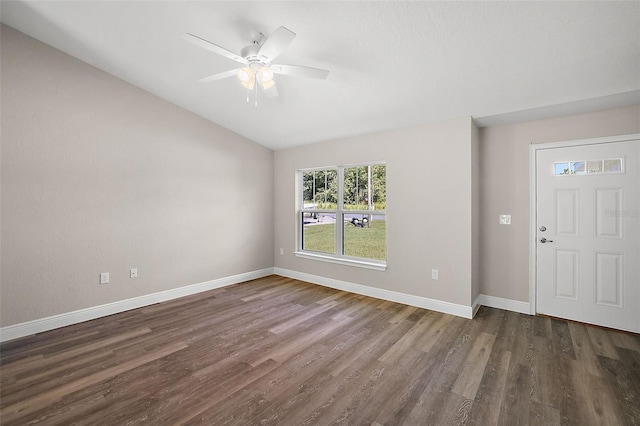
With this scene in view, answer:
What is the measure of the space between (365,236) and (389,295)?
971 millimetres

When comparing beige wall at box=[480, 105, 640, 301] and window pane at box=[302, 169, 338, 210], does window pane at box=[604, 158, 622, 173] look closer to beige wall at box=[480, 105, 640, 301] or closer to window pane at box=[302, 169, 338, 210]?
beige wall at box=[480, 105, 640, 301]

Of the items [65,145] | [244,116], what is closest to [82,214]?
[65,145]

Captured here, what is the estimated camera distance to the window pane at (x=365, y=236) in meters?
4.26

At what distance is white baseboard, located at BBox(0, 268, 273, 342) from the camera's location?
9.18ft

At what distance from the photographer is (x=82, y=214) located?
321 centimetres

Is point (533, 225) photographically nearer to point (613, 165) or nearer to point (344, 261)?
point (613, 165)

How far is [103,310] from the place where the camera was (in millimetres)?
3334

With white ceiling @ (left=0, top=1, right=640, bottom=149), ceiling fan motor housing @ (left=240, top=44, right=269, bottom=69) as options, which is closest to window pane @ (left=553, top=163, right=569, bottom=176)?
white ceiling @ (left=0, top=1, right=640, bottom=149)

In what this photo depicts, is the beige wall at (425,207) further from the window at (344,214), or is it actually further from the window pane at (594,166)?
the window pane at (594,166)

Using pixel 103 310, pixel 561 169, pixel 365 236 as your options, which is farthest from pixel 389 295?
pixel 103 310

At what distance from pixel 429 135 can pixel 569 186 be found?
65.4 inches

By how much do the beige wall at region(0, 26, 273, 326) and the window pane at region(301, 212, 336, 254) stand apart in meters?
1.30

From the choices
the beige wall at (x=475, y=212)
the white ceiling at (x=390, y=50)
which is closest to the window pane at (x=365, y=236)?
the beige wall at (x=475, y=212)

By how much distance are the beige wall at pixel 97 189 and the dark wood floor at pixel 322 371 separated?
1.90ft
